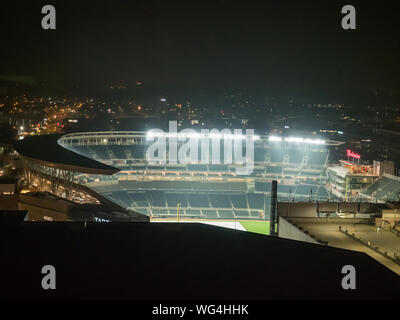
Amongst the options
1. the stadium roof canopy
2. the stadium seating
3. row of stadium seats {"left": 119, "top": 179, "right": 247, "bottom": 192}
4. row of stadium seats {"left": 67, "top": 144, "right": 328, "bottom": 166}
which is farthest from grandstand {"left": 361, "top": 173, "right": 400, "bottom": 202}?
the stadium roof canopy

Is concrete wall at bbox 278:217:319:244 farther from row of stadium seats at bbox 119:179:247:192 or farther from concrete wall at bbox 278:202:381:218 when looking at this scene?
row of stadium seats at bbox 119:179:247:192

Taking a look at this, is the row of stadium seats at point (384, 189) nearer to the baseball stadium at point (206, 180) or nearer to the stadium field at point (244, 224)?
the baseball stadium at point (206, 180)

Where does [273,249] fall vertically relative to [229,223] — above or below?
above

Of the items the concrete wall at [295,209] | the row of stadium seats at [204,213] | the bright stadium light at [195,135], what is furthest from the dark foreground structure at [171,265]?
the bright stadium light at [195,135]

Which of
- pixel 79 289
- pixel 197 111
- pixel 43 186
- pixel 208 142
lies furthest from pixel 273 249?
pixel 197 111

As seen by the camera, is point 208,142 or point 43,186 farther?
point 208,142

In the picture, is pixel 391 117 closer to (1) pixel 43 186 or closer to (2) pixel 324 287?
(1) pixel 43 186

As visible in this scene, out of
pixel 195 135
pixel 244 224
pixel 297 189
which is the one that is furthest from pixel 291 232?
pixel 195 135
